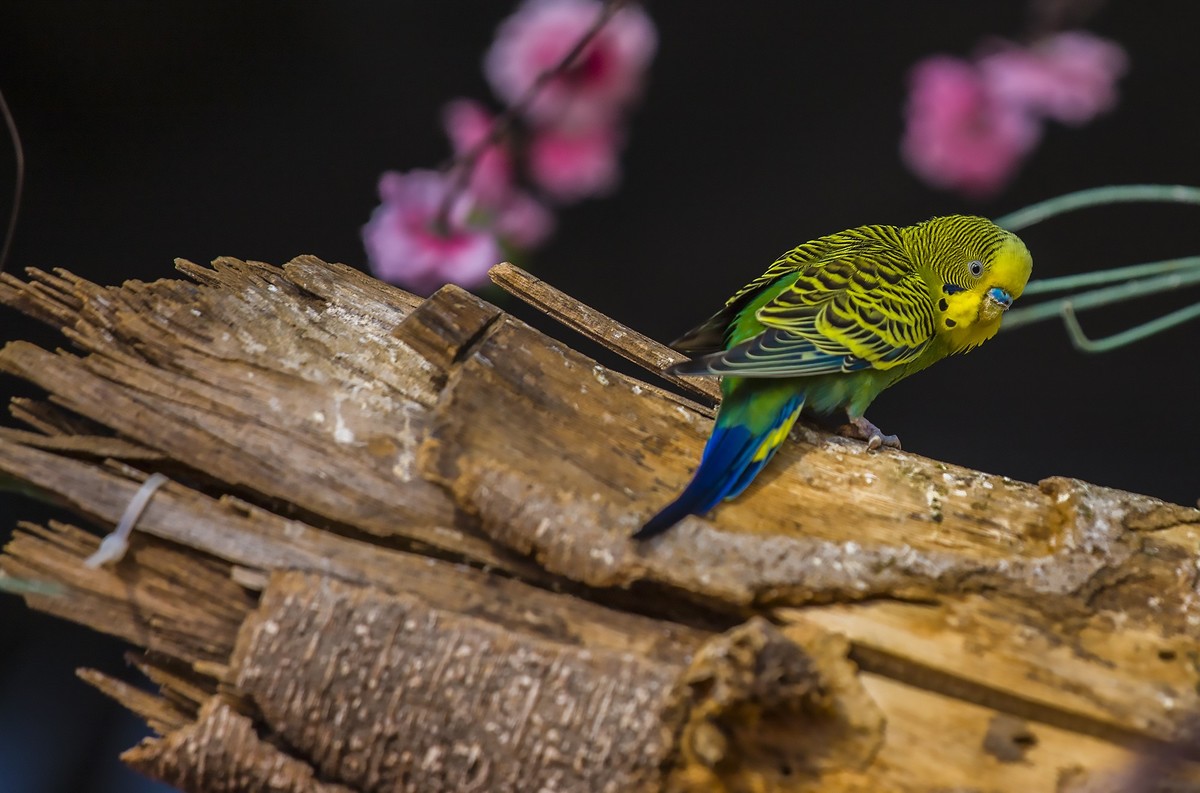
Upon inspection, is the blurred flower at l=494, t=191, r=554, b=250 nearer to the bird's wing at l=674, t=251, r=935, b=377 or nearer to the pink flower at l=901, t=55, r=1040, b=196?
the bird's wing at l=674, t=251, r=935, b=377

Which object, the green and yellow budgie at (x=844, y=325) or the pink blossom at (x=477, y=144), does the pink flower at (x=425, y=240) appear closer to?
the pink blossom at (x=477, y=144)

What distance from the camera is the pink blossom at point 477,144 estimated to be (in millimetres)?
2568

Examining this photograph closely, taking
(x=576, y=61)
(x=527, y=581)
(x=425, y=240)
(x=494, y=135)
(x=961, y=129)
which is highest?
(x=961, y=129)

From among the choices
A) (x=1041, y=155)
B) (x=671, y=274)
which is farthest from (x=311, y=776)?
(x=1041, y=155)

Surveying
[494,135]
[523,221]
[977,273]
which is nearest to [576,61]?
[494,135]

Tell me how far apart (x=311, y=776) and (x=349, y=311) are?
0.88 m

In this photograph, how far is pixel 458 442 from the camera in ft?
5.42

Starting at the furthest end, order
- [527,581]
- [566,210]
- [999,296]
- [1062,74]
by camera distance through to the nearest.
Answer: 1. [566,210]
2. [1062,74]
3. [999,296]
4. [527,581]

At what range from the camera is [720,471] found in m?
1.70

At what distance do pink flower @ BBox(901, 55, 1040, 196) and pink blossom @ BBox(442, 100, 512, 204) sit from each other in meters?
1.07

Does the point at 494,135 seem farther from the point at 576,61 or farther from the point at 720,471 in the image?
the point at 720,471

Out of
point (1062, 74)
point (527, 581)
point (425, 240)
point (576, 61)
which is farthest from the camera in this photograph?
point (425, 240)

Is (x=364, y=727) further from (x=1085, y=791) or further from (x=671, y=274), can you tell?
(x=671, y=274)

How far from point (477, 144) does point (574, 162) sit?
0.26 metres
